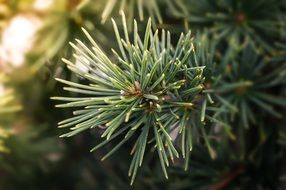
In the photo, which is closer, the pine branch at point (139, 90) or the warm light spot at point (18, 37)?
the pine branch at point (139, 90)

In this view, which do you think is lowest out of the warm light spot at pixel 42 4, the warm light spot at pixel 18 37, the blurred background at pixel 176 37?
the blurred background at pixel 176 37

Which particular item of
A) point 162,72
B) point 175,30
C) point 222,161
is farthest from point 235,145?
point 162,72

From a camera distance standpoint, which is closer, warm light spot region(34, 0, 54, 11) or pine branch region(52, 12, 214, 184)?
pine branch region(52, 12, 214, 184)

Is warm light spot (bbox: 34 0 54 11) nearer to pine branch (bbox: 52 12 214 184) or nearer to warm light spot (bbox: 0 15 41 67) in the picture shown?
warm light spot (bbox: 0 15 41 67)

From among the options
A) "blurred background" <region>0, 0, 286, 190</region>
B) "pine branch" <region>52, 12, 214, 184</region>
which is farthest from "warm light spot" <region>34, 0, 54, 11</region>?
"pine branch" <region>52, 12, 214, 184</region>

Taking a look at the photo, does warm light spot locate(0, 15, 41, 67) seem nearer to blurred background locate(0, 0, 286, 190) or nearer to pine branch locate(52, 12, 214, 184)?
blurred background locate(0, 0, 286, 190)

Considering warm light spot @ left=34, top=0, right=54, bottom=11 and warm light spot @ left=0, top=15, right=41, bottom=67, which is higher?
warm light spot @ left=34, top=0, right=54, bottom=11

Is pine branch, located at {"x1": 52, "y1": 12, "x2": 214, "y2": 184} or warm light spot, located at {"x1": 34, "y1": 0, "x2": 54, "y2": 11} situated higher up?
warm light spot, located at {"x1": 34, "y1": 0, "x2": 54, "y2": 11}

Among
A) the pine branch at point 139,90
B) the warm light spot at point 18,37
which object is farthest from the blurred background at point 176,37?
the pine branch at point 139,90

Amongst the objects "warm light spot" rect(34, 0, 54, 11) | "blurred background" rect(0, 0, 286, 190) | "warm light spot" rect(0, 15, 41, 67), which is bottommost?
"blurred background" rect(0, 0, 286, 190)

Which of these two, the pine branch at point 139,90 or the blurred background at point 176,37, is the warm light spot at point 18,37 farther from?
→ the pine branch at point 139,90
